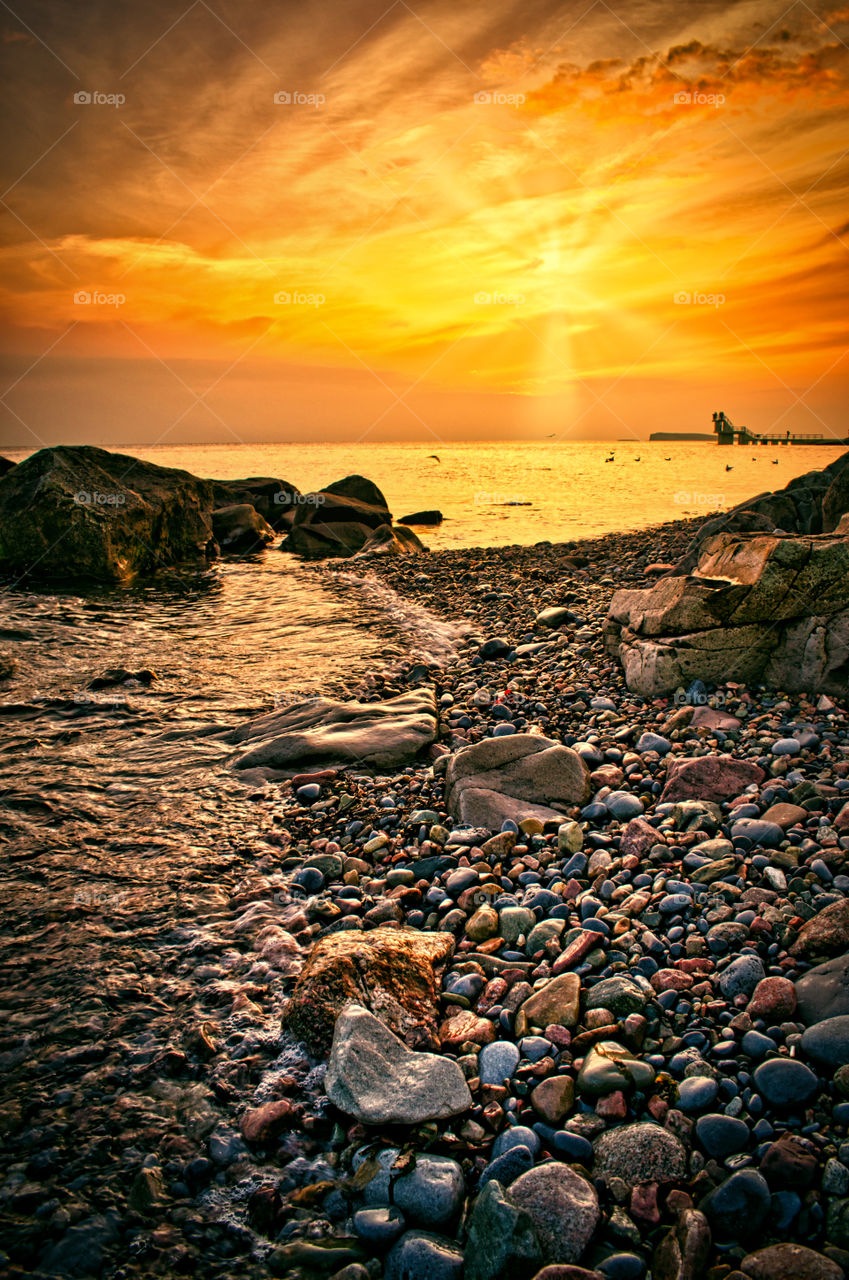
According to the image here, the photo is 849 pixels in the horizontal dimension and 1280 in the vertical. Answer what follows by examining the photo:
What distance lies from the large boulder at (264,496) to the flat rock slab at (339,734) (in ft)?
75.4

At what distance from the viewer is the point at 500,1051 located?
331 centimetres

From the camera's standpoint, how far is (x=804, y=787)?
15.8 feet

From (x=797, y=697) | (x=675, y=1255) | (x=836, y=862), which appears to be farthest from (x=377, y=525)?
(x=675, y=1255)

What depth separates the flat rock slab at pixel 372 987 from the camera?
3561mm

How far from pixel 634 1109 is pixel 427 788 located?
3.54 metres

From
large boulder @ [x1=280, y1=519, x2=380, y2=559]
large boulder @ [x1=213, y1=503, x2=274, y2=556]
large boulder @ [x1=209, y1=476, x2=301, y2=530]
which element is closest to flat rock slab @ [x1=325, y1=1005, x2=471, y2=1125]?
large boulder @ [x1=280, y1=519, x2=380, y2=559]

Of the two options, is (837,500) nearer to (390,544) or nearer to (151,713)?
(151,713)

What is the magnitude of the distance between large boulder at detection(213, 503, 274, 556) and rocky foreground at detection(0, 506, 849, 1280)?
20409 mm

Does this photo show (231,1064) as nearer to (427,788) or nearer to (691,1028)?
(691,1028)

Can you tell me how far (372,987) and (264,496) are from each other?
30101 millimetres

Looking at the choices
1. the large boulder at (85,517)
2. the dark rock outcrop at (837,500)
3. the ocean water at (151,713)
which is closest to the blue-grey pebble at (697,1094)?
the ocean water at (151,713)

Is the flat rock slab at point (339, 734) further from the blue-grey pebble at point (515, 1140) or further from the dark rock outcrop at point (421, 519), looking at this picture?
the dark rock outcrop at point (421, 519)

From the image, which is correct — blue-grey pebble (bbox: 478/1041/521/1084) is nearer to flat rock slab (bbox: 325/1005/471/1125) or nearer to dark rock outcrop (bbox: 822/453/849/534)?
flat rock slab (bbox: 325/1005/471/1125)

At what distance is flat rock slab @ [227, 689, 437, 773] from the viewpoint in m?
7.05
